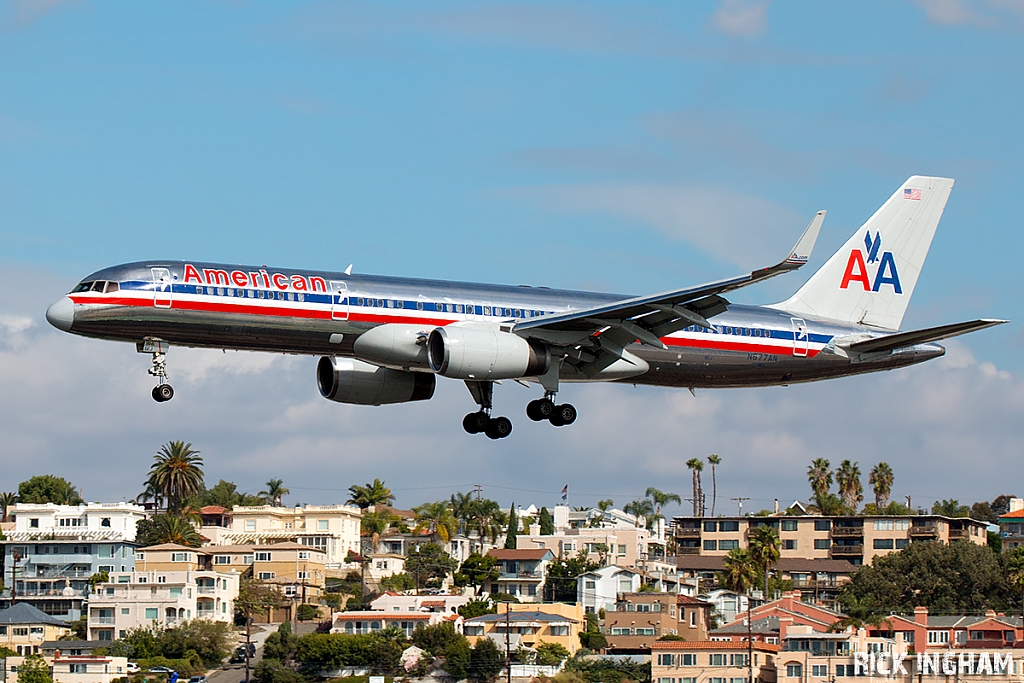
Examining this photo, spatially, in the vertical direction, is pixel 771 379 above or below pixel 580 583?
above

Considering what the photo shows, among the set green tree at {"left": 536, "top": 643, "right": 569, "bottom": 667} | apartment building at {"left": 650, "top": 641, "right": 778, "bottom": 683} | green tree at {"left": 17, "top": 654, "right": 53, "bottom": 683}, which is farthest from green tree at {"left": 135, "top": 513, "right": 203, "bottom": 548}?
apartment building at {"left": 650, "top": 641, "right": 778, "bottom": 683}

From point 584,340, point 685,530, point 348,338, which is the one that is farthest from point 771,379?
point 685,530

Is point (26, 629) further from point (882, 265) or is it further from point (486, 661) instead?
point (882, 265)

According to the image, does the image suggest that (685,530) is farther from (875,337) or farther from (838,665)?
(875,337)

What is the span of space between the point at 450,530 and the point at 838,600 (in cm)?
5732

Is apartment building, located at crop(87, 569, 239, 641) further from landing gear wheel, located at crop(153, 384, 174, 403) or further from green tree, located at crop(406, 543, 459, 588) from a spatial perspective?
landing gear wheel, located at crop(153, 384, 174, 403)

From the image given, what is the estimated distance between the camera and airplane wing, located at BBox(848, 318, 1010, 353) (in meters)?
47.0

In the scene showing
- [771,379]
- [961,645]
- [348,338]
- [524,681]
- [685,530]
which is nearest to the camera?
[348,338]

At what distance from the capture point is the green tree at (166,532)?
164500 millimetres

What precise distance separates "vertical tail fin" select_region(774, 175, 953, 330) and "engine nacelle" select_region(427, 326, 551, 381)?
45.0ft

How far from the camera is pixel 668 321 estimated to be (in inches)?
1937

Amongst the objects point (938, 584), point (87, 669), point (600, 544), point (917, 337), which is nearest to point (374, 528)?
point (600, 544)

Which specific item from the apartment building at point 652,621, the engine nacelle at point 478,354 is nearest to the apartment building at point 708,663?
the apartment building at point 652,621

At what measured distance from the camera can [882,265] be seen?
194ft
